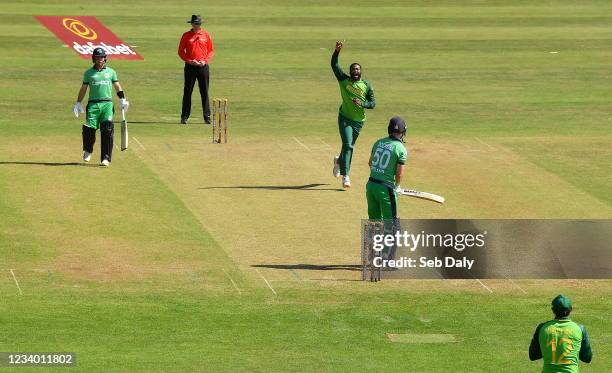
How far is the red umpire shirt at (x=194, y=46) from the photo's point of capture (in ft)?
103

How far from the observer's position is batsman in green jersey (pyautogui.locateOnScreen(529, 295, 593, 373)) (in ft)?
43.0

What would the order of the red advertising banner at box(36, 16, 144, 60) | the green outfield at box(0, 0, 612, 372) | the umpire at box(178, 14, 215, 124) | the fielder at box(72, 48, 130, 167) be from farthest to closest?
the red advertising banner at box(36, 16, 144, 60) < the umpire at box(178, 14, 215, 124) < the fielder at box(72, 48, 130, 167) < the green outfield at box(0, 0, 612, 372)

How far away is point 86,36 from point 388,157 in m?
27.4

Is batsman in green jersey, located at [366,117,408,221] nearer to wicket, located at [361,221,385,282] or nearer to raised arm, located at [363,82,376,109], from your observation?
wicket, located at [361,221,385,282]

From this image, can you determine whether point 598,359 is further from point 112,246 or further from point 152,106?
point 152,106

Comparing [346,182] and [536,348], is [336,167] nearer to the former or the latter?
[346,182]

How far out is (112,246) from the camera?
20.7 metres

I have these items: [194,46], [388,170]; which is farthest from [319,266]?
[194,46]

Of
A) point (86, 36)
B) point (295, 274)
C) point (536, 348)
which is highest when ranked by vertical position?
point (536, 348)

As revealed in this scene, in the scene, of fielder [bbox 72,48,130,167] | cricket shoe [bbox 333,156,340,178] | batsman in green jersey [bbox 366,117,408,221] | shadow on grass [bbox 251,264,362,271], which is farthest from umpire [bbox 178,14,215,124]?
batsman in green jersey [bbox 366,117,408,221]

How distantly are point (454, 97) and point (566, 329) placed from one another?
2332cm

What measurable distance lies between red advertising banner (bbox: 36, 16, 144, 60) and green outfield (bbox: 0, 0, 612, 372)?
58 centimetres

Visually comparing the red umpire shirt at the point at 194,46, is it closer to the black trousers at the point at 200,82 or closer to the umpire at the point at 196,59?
the umpire at the point at 196,59

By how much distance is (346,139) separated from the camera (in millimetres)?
24750
